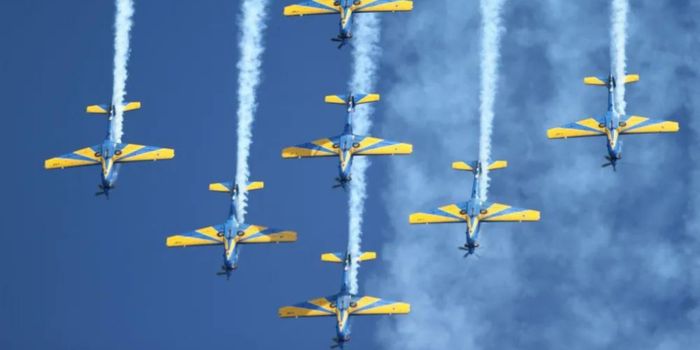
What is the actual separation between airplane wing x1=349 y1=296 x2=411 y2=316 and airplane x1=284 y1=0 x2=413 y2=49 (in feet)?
45.0

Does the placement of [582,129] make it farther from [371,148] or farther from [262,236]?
[262,236]

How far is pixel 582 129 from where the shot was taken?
434 feet

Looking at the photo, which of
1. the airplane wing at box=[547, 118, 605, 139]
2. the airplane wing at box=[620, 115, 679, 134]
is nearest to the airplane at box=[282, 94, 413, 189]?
the airplane wing at box=[547, 118, 605, 139]

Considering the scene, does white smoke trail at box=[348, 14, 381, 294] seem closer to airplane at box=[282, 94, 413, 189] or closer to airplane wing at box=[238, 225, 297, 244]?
airplane at box=[282, 94, 413, 189]

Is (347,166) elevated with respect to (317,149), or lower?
lower

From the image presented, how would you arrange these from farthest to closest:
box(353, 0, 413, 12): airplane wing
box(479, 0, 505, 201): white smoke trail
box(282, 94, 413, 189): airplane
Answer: box(479, 0, 505, 201): white smoke trail
box(353, 0, 413, 12): airplane wing
box(282, 94, 413, 189): airplane

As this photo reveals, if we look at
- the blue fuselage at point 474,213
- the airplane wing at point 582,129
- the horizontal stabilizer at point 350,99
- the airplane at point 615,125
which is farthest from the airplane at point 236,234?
the airplane at point 615,125

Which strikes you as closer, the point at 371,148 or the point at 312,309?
the point at 312,309

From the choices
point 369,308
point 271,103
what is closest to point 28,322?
point 271,103

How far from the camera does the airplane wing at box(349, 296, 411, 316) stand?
129875mm

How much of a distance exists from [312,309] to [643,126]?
66.8 feet

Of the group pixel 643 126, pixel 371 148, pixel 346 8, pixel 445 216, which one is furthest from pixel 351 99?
pixel 643 126

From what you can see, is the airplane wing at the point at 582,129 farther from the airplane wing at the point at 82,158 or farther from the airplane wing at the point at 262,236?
the airplane wing at the point at 82,158

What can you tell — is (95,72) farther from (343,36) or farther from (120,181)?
(343,36)
